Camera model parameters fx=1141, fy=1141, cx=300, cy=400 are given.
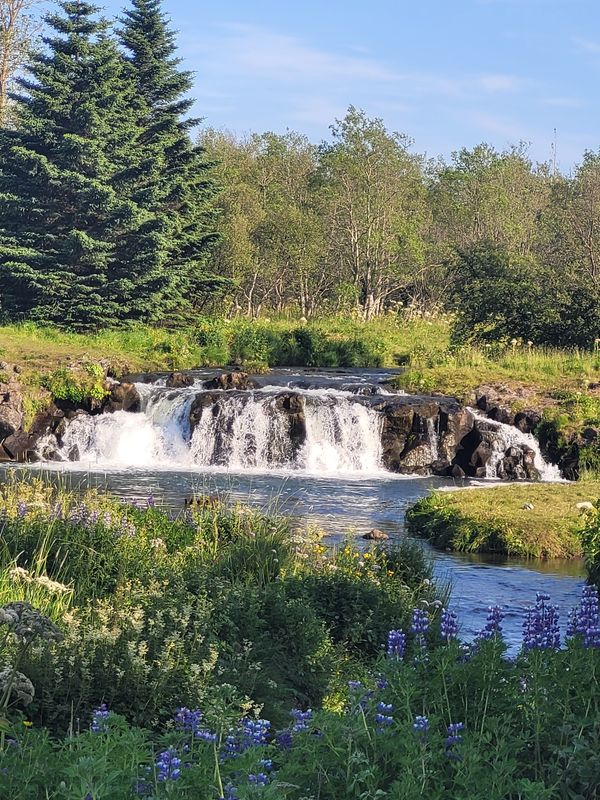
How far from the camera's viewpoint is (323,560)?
9.72m

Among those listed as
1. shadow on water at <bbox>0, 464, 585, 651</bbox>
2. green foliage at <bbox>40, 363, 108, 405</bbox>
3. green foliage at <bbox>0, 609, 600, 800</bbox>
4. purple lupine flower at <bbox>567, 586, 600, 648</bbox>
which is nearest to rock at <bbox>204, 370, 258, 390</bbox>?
green foliage at <bbox>40, 363, 108, 405</bbox>

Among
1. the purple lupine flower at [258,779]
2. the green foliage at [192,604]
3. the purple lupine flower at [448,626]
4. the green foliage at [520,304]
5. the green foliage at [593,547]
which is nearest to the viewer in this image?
the purple lupine flower at [258,779]

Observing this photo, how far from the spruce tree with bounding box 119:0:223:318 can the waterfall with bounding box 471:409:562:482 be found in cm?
1623

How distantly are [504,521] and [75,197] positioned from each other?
80.1 ft

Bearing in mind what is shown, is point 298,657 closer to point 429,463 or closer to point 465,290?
point 429,463

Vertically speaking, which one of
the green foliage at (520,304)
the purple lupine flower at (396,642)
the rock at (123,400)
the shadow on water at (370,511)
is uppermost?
the green foliage at (520,304)

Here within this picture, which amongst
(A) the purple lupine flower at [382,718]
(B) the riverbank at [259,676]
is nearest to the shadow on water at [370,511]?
(B) the riverbank at [259,676]

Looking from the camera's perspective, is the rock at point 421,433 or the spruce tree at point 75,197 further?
the spruce tree at point 75,197

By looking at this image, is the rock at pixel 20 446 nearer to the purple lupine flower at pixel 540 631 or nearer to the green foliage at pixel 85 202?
the green foliage at pixel 85 202

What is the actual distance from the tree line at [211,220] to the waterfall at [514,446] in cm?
737

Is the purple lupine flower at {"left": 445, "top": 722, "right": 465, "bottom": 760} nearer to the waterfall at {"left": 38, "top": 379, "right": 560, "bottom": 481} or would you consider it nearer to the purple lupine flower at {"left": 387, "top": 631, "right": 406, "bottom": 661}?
the purple lupine flower at {"left": 387, "top": 631, "right": 406, "bottom": 661}

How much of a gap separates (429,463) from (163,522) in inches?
425

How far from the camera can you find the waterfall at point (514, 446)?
2033 cm

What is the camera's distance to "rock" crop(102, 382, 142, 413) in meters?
22.9
